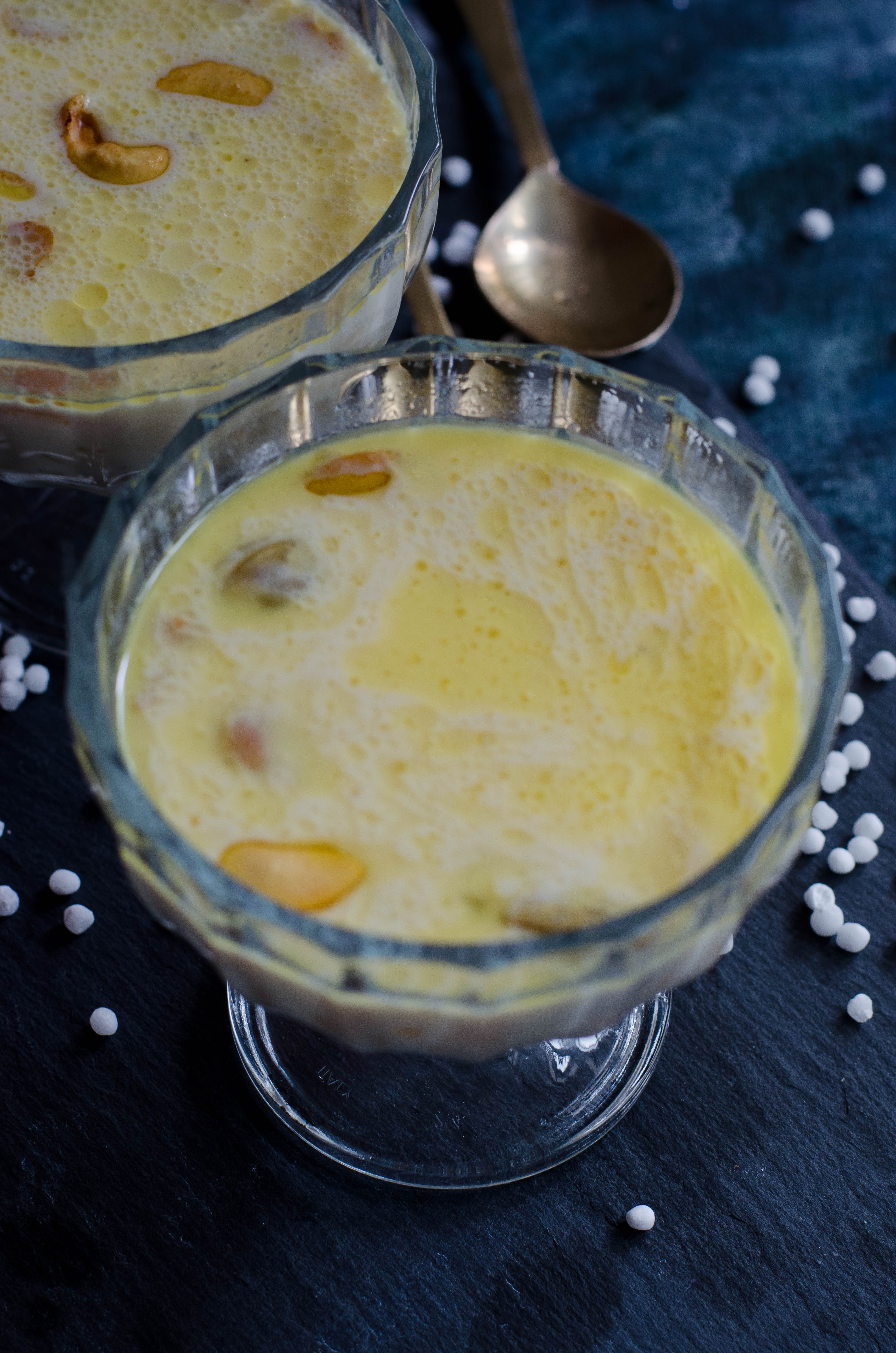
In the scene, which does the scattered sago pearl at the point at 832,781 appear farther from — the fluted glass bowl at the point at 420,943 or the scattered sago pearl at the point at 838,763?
the fluted glass bowl at the point at 420,943

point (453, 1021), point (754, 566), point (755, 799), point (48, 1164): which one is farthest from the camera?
point (48, 1164)

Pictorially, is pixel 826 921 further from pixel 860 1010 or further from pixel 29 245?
pixel 29 245

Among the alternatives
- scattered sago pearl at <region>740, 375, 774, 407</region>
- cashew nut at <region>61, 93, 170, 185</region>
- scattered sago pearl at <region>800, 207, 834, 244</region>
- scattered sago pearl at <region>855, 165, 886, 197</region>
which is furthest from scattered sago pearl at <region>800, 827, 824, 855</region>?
scattered sago pearl at <region>855, 165, 886, 197</region>

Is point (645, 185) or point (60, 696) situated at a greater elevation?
point (645, 185)

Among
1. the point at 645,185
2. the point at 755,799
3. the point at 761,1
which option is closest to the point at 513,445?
the point at 755,799

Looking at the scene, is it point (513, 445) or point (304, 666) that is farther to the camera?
point (513, 445)

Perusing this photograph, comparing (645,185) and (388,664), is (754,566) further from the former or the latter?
(645,185)

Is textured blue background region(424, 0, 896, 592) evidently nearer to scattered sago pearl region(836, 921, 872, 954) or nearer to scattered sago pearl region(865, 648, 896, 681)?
scattered sago pearl region(865, 648, 896, 681)
